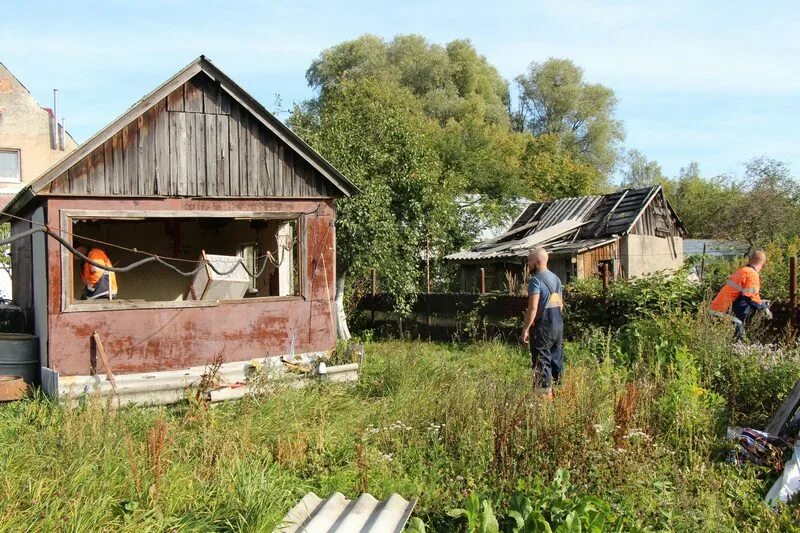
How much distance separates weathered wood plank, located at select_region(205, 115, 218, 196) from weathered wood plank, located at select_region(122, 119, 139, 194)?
3.09 feet

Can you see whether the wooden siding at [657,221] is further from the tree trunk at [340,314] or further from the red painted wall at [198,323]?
the red painted wall at [198,323]

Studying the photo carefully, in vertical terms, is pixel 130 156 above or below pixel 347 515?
above

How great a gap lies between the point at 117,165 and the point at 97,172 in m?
0.27

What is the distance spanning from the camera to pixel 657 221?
2291 centimetres

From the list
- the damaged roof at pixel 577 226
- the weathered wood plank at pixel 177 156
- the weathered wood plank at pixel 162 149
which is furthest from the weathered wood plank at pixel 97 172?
the damaged roof at pixel 577 226

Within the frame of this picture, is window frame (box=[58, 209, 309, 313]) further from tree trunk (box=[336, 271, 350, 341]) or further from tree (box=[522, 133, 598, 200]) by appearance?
tree (box=[522, 133, 598, 200])

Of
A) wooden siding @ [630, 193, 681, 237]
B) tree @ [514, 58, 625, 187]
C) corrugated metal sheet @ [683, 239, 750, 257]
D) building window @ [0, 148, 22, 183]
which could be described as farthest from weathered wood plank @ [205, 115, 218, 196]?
tree @ [514, 58, 625, 187]

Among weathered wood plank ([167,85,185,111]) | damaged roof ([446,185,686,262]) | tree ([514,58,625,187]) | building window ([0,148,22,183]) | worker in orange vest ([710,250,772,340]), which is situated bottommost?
worker in orange vest ([710,250,772,340])

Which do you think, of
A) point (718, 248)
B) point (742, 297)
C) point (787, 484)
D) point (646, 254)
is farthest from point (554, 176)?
point (787, 484)

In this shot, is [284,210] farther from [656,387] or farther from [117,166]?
[656,387]

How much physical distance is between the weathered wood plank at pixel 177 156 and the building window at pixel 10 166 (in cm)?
2154

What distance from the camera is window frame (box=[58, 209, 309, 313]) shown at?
9156 millimetres

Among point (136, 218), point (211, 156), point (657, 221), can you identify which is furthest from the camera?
point (657, 221)

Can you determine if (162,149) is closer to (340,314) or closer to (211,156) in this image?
(211,156)
